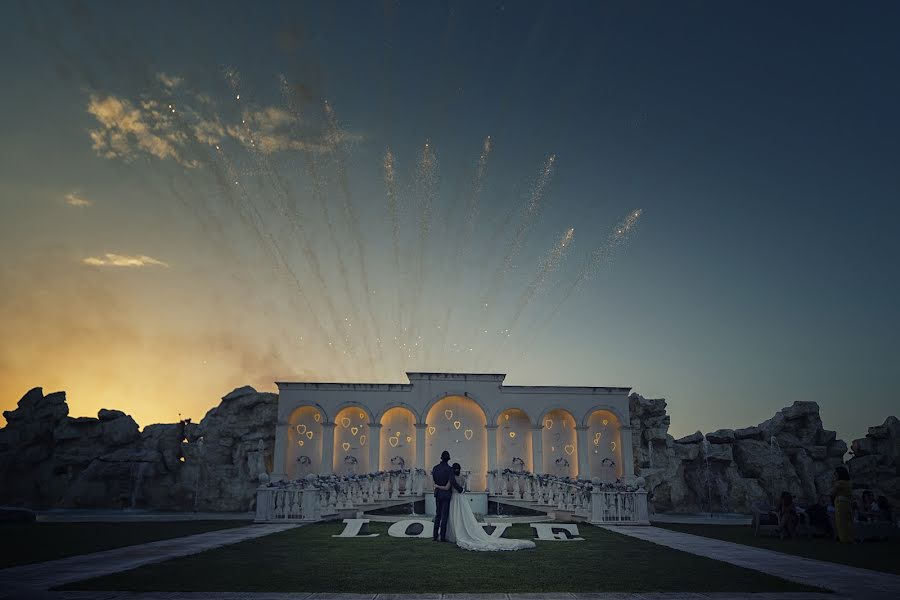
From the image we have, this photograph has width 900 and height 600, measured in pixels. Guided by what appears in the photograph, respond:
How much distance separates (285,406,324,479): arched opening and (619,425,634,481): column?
54.8 feet

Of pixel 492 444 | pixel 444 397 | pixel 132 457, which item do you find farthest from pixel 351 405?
Result: pixel 132 457

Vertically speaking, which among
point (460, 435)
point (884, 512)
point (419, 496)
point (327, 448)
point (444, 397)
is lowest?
point (419, 496)

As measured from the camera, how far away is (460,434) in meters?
32.1

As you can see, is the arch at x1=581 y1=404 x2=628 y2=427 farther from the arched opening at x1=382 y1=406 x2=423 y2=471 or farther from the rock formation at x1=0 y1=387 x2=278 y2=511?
the rock formation at x1=0 y1=387 x2=278 y2=511

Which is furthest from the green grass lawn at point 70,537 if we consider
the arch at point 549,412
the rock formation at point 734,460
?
the rock formation at point 734,460

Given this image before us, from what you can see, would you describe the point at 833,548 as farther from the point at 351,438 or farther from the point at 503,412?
the point at 351,438

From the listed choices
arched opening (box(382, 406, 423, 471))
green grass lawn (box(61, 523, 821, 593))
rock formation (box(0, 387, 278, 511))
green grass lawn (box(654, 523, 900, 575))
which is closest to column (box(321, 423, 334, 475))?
arched opening (box(382, 406, 423, 471))

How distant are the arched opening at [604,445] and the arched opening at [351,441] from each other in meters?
12.6

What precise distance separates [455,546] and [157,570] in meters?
6.28

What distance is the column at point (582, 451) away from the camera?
105ft

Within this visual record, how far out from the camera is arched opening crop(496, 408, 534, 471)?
104 feet

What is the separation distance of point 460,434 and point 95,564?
2300cm

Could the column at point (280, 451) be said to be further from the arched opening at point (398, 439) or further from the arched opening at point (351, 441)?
the arched opening at point (398, 439)

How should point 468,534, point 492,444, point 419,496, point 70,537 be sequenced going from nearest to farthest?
point 468,534 < point 70,537 < point 419,496 < point 492,444
